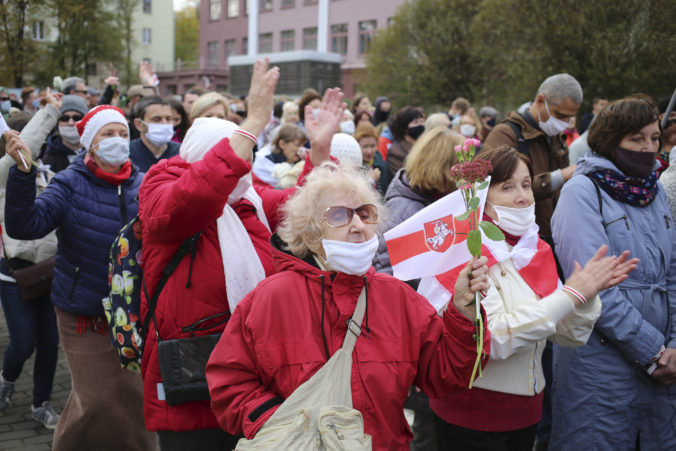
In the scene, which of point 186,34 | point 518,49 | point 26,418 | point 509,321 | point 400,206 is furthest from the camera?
point 186,34

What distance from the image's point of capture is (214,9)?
63.5m

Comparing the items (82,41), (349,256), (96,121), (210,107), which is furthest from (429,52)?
(349,256)

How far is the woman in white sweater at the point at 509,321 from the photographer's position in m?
2.94

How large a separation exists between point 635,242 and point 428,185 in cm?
116

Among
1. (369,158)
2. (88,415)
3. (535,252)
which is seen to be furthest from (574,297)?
(369,158)

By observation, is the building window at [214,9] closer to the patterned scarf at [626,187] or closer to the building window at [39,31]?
the building window at [39,31]

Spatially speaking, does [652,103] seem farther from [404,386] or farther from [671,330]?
[404,386]

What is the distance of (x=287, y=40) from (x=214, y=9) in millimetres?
12353

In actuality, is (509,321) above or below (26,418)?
above

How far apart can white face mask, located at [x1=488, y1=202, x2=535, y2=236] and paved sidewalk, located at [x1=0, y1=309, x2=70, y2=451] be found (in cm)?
353

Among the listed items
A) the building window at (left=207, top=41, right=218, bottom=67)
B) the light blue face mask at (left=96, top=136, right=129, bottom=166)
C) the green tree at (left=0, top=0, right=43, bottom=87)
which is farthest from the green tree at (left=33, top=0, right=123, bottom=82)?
the light blue face mask at (left=96, top=136, right=129, bottom=166)

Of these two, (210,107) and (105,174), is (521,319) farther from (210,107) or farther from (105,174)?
(210,107)

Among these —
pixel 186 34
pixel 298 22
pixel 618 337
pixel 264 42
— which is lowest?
pixel 618 337

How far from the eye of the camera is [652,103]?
3.64m
